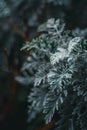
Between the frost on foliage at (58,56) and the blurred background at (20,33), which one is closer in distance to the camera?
the frost on foliage at (58,56)

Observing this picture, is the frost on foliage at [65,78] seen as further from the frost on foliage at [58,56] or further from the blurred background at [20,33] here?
the blurred background at [20,33]

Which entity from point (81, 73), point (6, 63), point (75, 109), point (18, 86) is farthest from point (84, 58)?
point (18, 86)

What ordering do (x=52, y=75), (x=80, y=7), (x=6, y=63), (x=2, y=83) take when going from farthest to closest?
(x=2, y=83) → (x=80, y=7) → (x=6, y=63) → (x=52, y=75)

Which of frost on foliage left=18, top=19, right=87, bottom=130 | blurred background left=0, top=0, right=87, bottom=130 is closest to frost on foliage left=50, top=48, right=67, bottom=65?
frost on foliage left=18, top=19, right=87, bottom=130

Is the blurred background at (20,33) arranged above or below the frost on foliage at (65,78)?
above

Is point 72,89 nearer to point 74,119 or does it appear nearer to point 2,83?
point 74,119

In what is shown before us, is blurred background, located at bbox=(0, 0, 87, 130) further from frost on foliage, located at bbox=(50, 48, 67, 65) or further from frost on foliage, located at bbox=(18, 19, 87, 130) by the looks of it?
frost on foliage, located at bbox=(50, 48, 67, 65)

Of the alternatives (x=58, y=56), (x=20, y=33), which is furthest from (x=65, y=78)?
(x=20, y=33)

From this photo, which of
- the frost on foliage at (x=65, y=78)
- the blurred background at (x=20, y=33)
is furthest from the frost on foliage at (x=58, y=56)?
the blurred background at (x=20, y=33)

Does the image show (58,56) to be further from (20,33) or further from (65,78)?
(20,33)
